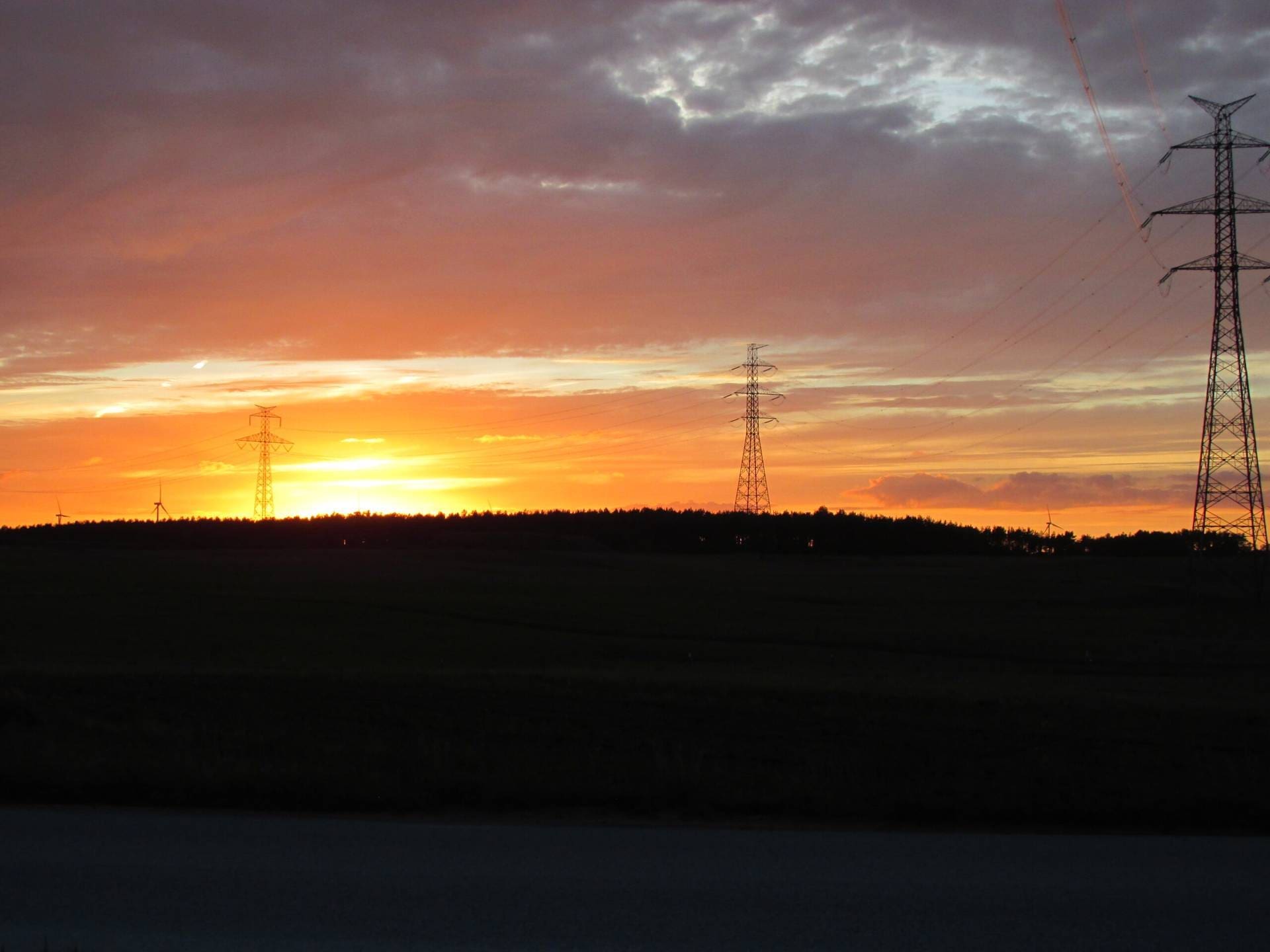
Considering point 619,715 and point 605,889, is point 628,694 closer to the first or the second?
point 619,715

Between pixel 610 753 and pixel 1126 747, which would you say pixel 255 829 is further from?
pixel 1126 747

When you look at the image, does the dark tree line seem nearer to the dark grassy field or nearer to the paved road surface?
the dark grassy field

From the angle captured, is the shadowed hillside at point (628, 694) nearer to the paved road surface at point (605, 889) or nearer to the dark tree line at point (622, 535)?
the paved road surface at point (605, 889)

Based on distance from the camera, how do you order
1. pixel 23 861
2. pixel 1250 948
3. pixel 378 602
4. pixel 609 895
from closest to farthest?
pixel 1250 948
pixel 609 895
pixel 23 861
pixel 378 602

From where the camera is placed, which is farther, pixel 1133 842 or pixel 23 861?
pixel 1133 842

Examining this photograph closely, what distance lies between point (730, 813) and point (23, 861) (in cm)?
633

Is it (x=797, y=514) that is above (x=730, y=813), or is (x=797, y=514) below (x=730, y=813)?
above

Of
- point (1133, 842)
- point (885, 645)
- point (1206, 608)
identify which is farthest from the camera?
point (1206, 608)

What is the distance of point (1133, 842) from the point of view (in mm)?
9805

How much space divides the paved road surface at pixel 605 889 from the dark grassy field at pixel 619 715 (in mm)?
1975

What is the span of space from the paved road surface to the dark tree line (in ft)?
264

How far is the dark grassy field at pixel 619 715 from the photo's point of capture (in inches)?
478

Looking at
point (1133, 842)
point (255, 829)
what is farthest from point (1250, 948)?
point (255, 829)

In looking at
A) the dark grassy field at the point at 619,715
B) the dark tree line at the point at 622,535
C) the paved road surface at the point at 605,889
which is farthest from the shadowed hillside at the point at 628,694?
the dark tree line at the point at 622,535
